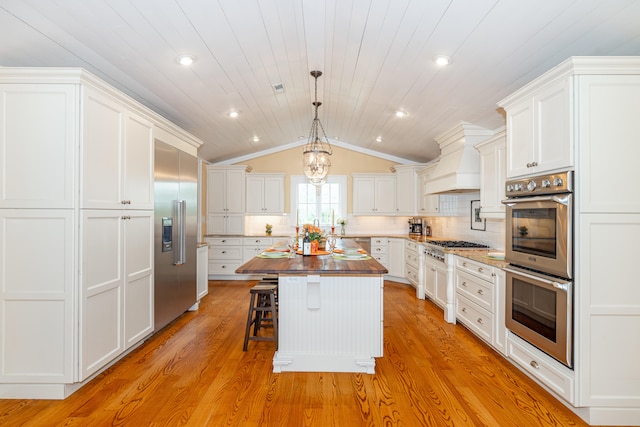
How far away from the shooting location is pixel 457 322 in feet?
13.9

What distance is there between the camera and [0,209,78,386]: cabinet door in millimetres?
2430

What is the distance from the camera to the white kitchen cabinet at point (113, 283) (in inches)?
100

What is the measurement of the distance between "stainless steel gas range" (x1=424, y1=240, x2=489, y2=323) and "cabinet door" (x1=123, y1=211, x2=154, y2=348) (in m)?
3.33

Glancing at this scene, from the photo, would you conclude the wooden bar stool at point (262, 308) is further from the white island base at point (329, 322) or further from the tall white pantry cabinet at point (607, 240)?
the tall white pantry cabinet at point (607, 240)

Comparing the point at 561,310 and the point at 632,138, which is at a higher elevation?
the point at 632,138

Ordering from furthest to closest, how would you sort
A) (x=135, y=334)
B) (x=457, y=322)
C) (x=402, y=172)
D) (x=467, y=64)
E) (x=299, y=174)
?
(x=299, y=174) → (x=402, y=172) → (x=457, y=322) → (x=135, y=334) → (x=467, y=64)

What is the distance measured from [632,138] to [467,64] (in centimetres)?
135

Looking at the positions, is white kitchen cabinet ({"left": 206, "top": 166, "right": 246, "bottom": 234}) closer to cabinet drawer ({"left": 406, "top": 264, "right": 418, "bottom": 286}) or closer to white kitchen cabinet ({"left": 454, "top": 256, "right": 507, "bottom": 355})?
cabinet drawer ({"left": 406, "top": 264, "right": 418, "bottom": 286})

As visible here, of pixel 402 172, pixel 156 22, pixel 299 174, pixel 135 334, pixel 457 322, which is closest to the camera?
pixel 156 22

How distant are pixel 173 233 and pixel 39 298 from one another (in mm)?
1613

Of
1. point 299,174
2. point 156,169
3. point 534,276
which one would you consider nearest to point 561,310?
point 534,276

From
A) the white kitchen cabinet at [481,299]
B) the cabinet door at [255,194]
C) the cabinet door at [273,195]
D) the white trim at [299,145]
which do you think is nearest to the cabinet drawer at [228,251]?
the cabinet door at [255,194]

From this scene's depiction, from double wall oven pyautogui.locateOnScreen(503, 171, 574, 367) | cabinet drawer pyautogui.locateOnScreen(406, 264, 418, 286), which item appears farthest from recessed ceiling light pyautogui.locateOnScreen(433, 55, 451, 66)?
cabinet drawer pyautogui.locateOnScreen(406, 264, 418, 286)

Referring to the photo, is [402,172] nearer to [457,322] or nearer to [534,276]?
[457,322]
